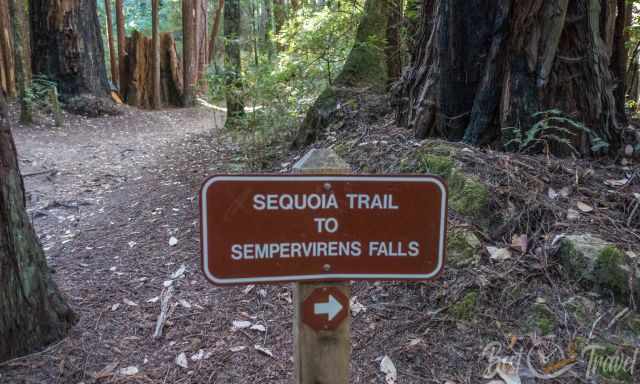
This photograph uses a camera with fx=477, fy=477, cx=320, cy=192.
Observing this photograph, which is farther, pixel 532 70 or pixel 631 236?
pixel 532 70

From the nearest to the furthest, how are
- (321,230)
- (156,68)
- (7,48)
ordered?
(321,230) < (7,48) < (156,68)

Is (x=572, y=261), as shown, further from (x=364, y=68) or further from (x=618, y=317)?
(x=364, y=68)

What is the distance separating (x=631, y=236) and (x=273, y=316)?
2337mm

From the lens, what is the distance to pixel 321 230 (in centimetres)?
147

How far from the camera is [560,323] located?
2.58 meters

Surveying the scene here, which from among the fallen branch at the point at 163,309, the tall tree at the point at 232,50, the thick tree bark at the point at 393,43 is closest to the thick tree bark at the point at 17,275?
the fallen branch at the point at 163,309

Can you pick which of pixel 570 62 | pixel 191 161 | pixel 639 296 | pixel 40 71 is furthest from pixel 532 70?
pixel 40 71

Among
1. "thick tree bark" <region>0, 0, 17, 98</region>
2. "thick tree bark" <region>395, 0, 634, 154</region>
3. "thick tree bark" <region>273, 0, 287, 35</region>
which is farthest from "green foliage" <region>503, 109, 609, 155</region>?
"thick tree bark" <region>273, 0, 287, 35</region>

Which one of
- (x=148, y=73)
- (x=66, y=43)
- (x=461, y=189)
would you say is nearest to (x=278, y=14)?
(x=148, y=73)

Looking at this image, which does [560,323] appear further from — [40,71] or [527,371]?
[40,71]

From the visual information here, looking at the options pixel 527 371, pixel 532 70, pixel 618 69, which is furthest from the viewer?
pixel 618 69

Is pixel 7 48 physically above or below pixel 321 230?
above

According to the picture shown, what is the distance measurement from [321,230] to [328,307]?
0.88 feet

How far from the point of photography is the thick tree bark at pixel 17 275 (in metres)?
2.71
